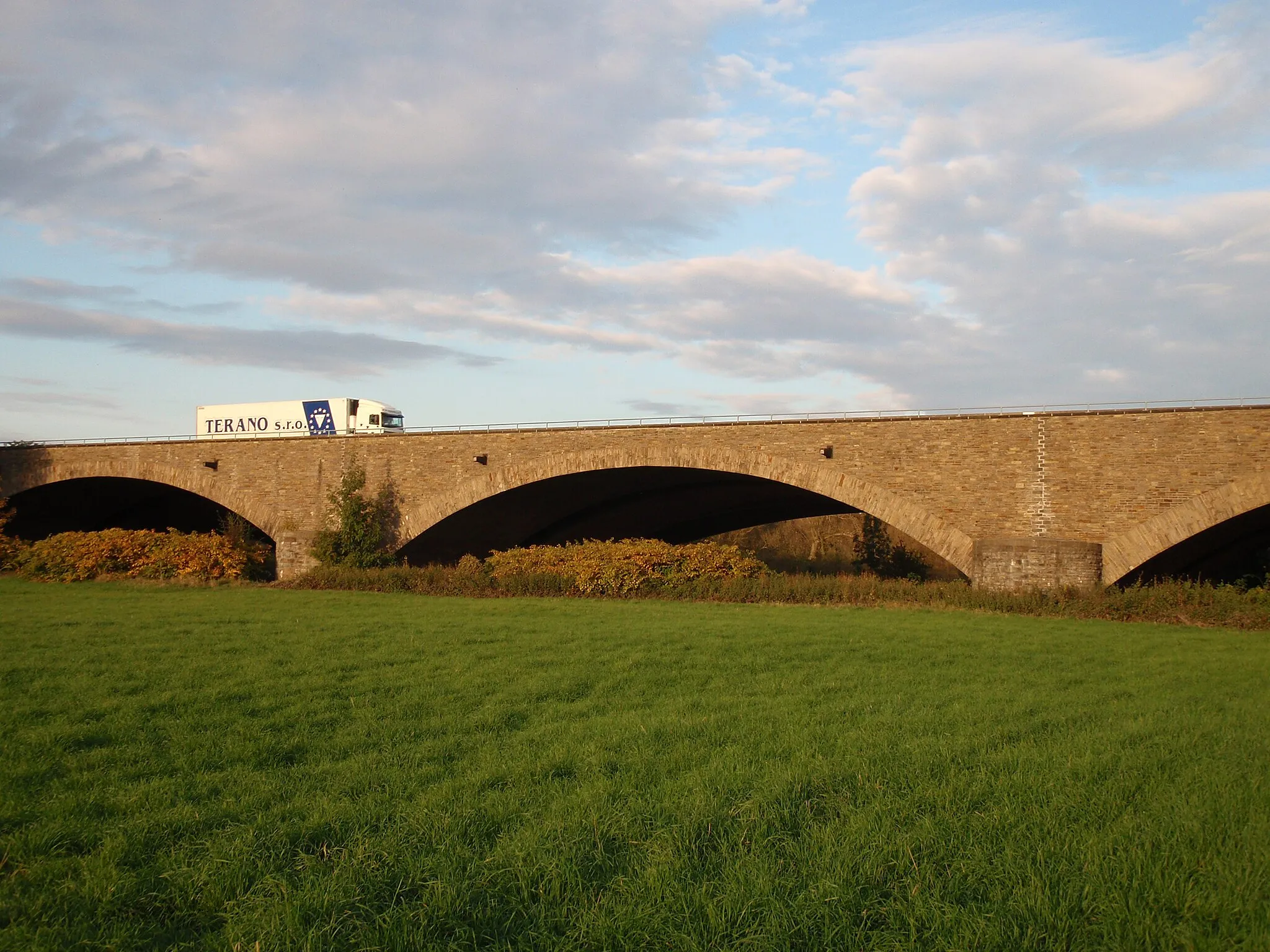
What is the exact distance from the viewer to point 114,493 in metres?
31.8

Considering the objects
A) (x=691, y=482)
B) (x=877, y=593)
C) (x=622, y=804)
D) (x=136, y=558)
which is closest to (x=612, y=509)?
(x=691, y=482)

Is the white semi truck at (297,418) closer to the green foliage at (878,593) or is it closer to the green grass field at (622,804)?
the green foliage at (878,593)

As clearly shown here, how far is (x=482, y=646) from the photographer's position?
10078 millimetres

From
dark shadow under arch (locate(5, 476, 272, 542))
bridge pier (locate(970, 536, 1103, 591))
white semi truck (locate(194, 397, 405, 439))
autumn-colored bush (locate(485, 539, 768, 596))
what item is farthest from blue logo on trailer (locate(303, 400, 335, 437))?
bridge pier (locate(970, 536, 1103, 591))

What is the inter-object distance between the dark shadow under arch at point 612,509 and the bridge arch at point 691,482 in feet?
0.34

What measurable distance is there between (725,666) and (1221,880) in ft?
18.3

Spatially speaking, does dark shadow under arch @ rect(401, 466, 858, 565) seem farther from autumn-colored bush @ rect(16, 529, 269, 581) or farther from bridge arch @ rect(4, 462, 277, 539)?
bridge arch @ rect(4, 462, 277, 539)

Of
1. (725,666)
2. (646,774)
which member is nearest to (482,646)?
(725,666)

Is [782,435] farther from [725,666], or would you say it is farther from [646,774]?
[646,774]

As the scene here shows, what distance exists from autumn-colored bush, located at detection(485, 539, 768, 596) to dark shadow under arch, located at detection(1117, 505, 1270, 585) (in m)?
7.33

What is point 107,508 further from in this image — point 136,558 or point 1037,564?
point 1037,564

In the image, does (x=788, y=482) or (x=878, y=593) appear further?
(x=788, y=482)

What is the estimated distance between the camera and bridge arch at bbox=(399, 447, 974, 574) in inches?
714

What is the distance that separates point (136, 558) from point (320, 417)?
44.9ft
